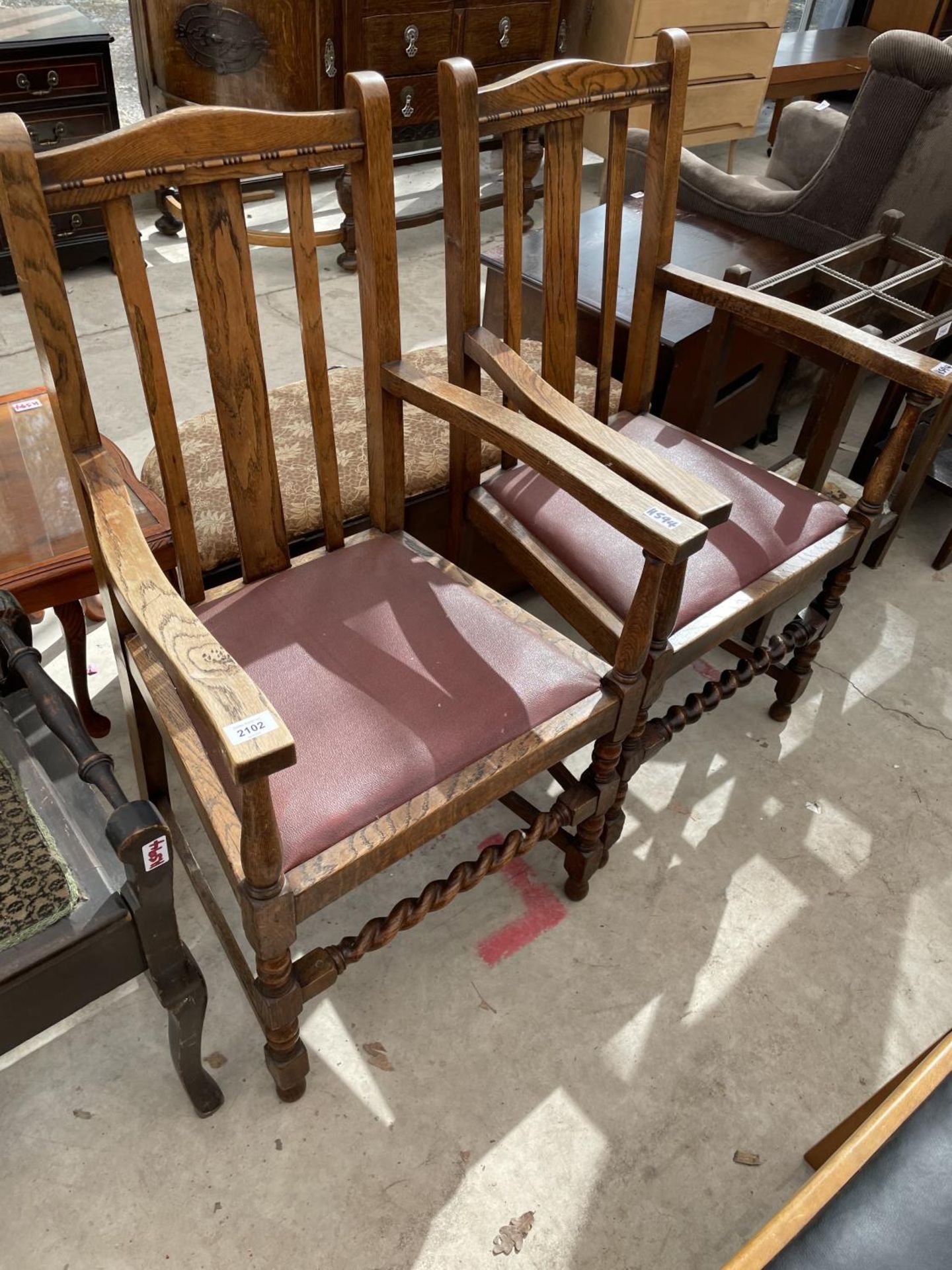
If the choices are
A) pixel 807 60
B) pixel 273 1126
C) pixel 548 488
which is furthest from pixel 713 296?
pixel 807 60

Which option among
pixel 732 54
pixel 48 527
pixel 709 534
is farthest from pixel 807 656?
pixel 732 54

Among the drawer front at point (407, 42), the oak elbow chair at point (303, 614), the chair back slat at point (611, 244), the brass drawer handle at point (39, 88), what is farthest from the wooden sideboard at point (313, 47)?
the oak elbow chair at point (303, 614)

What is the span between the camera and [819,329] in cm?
152

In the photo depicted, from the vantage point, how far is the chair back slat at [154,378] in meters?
1.11

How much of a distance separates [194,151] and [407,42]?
2.40 meters

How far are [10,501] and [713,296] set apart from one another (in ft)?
4.13

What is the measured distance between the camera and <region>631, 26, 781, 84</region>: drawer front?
3.73 m

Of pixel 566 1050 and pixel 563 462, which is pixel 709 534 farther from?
pixel 566 1050

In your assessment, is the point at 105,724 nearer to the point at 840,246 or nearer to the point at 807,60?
the point at 840,246

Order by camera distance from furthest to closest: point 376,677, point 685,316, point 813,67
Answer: point 813,67 < point 685,316 < point 376,677

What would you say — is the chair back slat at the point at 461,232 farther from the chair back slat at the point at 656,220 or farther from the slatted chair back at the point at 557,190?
the chair back slat at the point at 656,220

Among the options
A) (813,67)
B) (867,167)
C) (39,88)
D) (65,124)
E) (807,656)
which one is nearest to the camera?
(807,656)

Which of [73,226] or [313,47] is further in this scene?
[73,226]

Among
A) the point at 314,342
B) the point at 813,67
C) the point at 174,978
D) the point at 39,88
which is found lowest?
the point at 174,978
